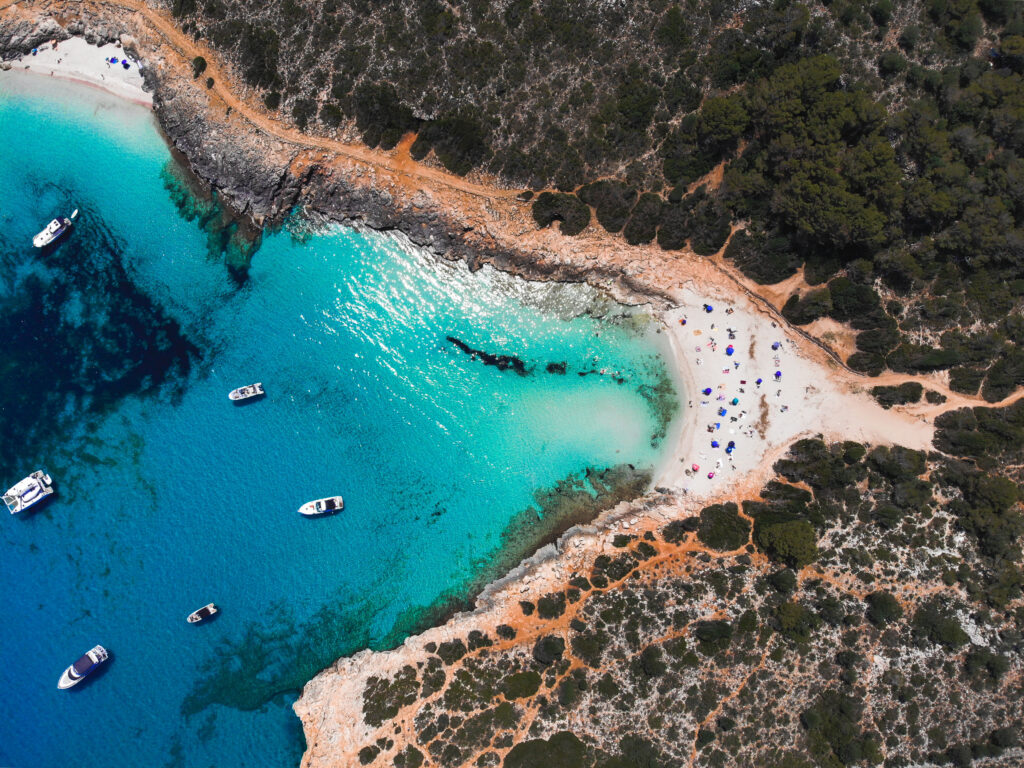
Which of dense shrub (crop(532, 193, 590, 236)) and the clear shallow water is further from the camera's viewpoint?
the clear shallow water

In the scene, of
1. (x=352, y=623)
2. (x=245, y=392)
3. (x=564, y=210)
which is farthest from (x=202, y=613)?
(x=564, y=210)

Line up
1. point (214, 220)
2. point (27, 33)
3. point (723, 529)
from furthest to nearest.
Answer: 1. point (27, 33)
2. point (214, 220)
3. point (723, 529)

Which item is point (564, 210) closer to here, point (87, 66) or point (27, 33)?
point (87, 66)

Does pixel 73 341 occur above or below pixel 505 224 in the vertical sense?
below

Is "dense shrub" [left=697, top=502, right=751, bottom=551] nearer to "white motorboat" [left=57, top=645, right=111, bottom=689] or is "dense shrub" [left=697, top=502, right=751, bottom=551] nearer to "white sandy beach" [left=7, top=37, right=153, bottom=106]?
"white motorboat" [left=57, top=645, right=111, bottom=689]

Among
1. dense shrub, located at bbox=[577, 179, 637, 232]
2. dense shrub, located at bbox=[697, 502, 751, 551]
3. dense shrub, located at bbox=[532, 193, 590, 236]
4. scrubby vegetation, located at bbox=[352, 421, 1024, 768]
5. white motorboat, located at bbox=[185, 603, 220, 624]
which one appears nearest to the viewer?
scrubby vegetation, located at bbox=[352, 421, 1024, 768]

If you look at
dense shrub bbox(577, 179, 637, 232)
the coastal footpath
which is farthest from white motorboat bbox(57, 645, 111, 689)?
dense shrub bbox(577, 179, 637, 232)

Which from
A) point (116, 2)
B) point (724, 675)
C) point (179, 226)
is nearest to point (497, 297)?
point (179, 226)
